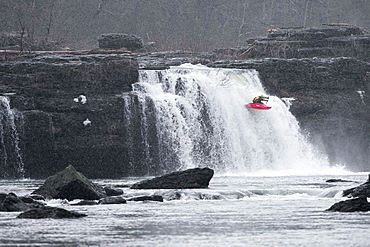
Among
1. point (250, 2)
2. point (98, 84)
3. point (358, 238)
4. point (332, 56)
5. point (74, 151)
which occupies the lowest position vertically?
point (358, 238)

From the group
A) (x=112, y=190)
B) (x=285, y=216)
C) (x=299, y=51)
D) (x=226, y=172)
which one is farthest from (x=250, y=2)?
(x=285, y=216)

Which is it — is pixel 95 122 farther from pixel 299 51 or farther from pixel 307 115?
pixel 299 51

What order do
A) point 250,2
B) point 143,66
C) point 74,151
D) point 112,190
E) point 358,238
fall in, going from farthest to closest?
point 250,2, point 143,66, point 74,151, point 112,190, point 358,238

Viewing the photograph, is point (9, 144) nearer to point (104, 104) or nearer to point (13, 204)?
point (104, 104)

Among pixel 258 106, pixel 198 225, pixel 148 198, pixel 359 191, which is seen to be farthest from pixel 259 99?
pixel 198 225

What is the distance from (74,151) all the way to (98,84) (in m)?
3.79

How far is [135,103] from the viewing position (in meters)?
37.6

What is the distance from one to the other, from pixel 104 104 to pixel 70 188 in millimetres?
16549

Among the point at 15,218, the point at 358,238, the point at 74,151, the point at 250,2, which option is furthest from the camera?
the point at 250,2

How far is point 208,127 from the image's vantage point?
39.5 meters

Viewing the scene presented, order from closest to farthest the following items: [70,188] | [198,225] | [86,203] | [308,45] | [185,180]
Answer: [198,225]
[86,203]
[70,188]
[185,180]
[308,45]

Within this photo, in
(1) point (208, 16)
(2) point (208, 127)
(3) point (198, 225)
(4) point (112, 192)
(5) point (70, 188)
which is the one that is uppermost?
(1) point (208, 16)

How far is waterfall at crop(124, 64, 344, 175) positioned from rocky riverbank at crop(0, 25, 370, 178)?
88cm

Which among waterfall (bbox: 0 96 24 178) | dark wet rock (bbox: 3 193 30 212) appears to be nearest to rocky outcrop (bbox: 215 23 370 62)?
waterfall (bbox: 0 96 24 178)
